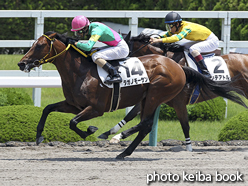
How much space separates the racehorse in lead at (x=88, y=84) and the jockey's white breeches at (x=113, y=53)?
7.0 inches

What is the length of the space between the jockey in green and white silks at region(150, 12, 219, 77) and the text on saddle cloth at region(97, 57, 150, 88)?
908 millimetres

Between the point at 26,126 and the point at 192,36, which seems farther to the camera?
the point at 192,36

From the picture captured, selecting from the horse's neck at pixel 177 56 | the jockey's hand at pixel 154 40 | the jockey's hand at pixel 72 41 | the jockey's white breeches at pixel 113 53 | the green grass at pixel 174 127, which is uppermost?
the jockey's hand at pixel 72 41

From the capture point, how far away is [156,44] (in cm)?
668

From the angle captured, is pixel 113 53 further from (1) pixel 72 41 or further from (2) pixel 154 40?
(2) pixel 154 40

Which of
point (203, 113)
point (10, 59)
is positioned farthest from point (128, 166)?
point (10, 59)

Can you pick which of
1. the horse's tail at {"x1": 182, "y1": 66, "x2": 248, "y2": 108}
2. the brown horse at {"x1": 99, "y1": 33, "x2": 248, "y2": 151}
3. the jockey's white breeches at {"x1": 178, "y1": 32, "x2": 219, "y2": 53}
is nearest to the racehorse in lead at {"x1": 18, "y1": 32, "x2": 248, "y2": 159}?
the horse's tail at {"x1": 182, "y1": 66, "x2": 248, "y2": 108}

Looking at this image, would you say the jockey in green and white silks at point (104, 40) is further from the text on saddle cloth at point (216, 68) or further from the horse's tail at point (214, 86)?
the text on saddle cloth at point (216, 68)

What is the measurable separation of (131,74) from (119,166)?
1.19m

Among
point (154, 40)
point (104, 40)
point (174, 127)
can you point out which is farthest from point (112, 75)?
point (174, 127)

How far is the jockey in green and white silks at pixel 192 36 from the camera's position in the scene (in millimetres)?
6426

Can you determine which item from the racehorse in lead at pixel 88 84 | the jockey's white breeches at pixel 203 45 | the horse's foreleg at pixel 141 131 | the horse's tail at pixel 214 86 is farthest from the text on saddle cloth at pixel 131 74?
the jockey's white breeches at pixel 203 45

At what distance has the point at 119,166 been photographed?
16.7 feet

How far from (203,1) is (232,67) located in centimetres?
972
